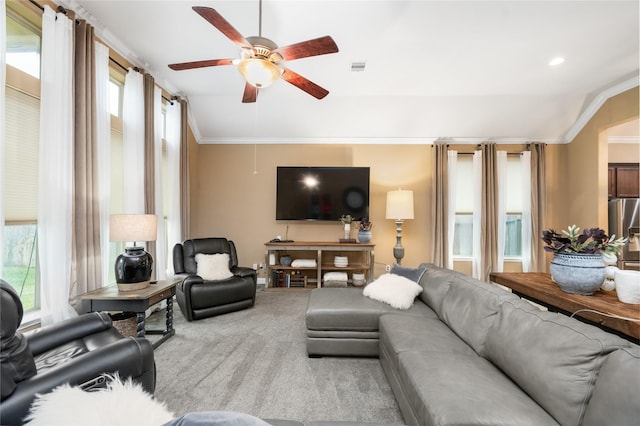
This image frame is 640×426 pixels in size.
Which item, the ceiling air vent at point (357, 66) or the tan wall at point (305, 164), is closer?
the ceiling air vent at point (357, 66)

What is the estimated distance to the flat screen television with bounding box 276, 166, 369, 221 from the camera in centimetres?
497

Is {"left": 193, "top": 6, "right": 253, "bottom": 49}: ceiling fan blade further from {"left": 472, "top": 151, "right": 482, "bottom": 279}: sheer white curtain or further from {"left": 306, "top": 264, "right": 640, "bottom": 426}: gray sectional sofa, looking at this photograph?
{"left": 472, "top": 151, "right": 482, "bottom": 279}: sheer white curtain

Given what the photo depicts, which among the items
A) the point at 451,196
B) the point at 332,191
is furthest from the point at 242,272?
the point at 451,196

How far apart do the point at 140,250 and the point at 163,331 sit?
2.91ft

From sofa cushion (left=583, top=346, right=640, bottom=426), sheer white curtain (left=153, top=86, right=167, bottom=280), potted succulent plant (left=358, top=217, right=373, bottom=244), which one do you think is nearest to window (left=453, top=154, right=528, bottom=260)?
potted succulent plant (left=358, top=217, right=373, bottom=244)

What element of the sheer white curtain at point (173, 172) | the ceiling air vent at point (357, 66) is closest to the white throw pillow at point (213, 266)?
the sheer white curtain at point (173, 172)

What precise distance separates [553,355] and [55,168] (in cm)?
344

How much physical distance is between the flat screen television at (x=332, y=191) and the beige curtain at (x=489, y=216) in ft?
6.79

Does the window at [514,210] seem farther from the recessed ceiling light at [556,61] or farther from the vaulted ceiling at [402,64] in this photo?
the recessed ceiling light at [556,61]

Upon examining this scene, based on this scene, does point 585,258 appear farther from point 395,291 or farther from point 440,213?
point 440,213

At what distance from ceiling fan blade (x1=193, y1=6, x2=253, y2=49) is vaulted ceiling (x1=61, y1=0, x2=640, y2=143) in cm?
75

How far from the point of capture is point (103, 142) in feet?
8.89

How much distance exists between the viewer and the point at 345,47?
10.0 feet

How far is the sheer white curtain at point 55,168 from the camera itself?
217cm
